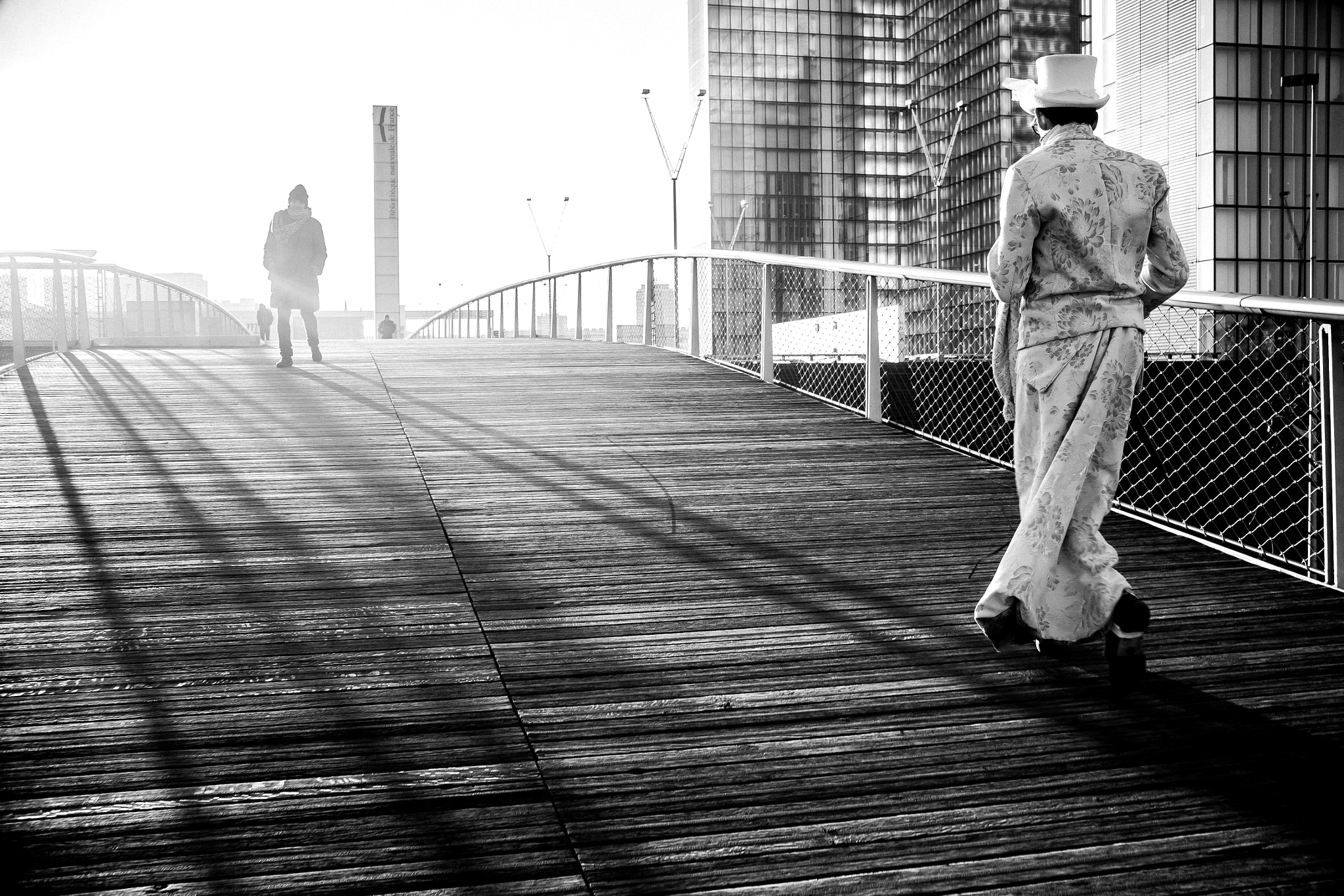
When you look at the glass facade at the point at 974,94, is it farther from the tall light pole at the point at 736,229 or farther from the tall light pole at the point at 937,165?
the tall light pole at the point at 736,229

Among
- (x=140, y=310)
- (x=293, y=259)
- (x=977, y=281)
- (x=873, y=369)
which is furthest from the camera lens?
(x=140, y=310)

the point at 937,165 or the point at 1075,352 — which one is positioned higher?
the point at 937,165

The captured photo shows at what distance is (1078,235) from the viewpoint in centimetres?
347

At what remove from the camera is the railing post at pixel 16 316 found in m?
10.6

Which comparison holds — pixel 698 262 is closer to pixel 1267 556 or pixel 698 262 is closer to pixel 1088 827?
pixel 1267 556

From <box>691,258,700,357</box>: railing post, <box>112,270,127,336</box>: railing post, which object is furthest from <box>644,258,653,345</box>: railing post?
<box>112,270,127,336</box>: railing post

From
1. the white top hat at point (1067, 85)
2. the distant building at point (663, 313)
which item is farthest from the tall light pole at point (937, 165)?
the white top hat at point (1067, 85)

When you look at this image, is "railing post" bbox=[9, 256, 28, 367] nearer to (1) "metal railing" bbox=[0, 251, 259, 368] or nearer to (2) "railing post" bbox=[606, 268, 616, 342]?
(1) "metal railing" bbox=[0, 251, 259, 368]

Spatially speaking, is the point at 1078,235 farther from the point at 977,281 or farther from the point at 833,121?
the point at 833,121

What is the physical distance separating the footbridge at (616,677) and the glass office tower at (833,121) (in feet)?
248

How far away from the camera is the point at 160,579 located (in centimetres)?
431

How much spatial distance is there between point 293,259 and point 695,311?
375 cm

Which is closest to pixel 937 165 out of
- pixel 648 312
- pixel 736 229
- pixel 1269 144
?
pixel 736 229

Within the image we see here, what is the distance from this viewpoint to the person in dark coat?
1112 cm
